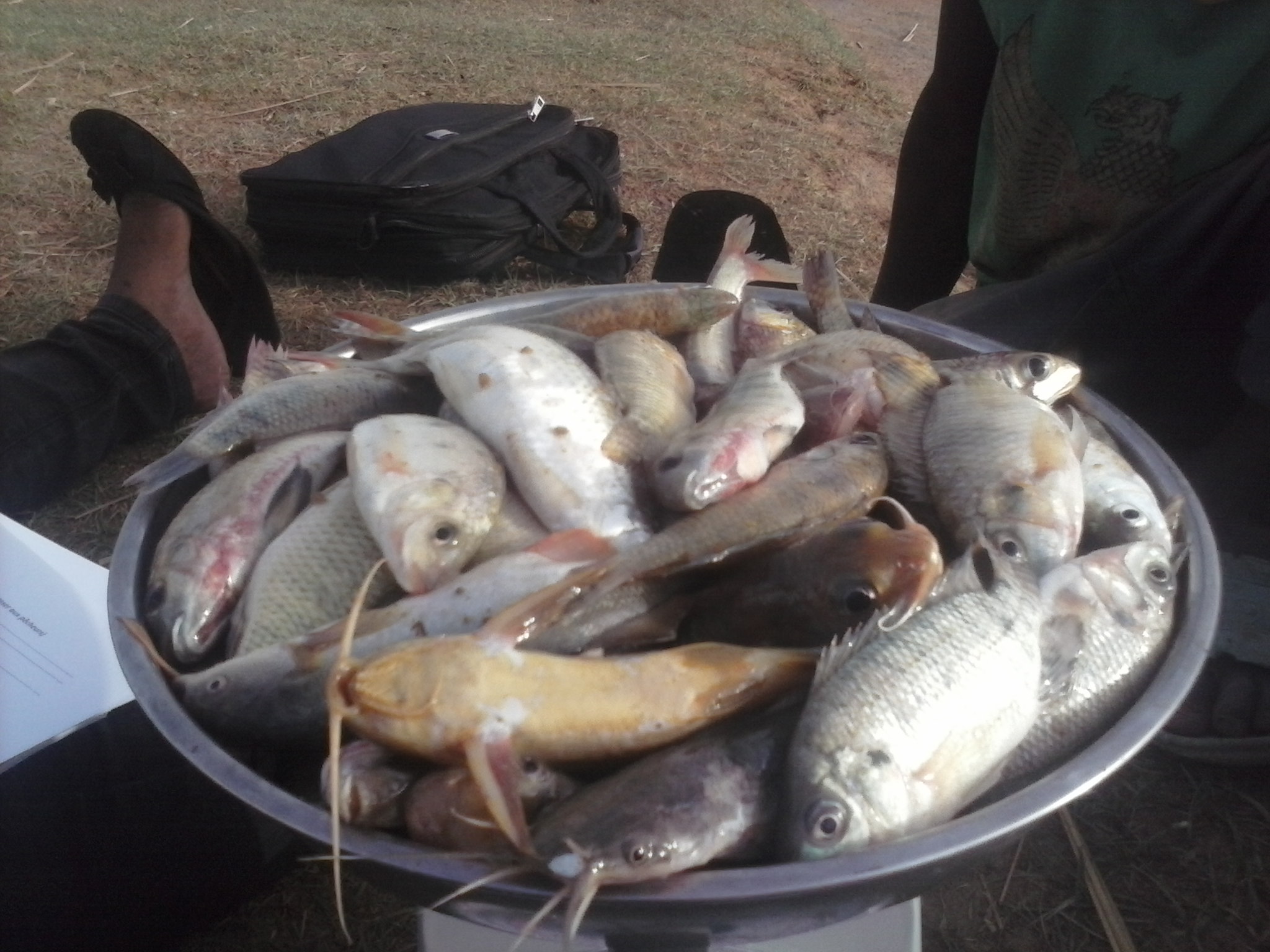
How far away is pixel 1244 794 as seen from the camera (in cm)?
176

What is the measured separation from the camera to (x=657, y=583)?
934mm

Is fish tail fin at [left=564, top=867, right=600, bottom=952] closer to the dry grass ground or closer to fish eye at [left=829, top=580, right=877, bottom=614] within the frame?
fish eye at [left=829, top=580, right=877, bottom=614]

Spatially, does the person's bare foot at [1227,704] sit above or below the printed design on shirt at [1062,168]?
below

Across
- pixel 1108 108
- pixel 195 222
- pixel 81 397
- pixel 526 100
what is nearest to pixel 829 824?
pixel 1108 108

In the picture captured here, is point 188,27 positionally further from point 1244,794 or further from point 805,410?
point 1244,794

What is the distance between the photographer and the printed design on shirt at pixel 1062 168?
1.69m

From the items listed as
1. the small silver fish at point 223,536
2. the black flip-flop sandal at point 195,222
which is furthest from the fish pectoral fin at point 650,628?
the black flip-flop sandal at point 195,222

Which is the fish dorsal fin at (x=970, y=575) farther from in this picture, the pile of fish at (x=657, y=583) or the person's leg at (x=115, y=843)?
the person's leg at (x=115, y=843)

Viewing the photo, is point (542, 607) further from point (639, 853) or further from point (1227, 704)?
point (1227, 704)

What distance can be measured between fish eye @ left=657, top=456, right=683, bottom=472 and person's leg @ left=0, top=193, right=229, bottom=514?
182 cm

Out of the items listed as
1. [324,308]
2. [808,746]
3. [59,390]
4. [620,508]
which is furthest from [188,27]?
[808,746]

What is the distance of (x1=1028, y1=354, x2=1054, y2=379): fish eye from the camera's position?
1255 mm

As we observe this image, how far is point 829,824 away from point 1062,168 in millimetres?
1505

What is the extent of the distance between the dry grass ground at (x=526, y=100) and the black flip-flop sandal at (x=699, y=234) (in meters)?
0.92
